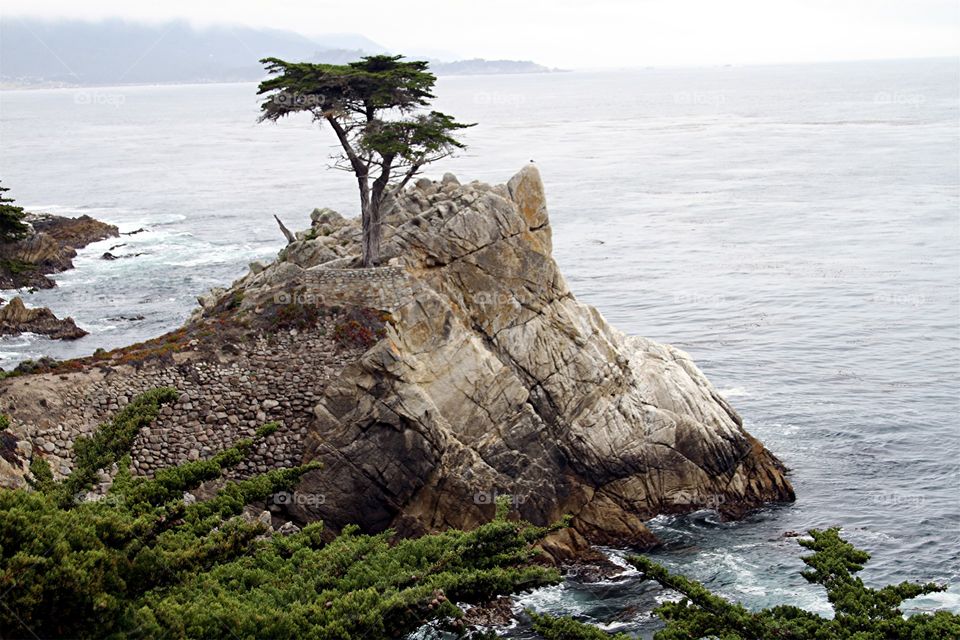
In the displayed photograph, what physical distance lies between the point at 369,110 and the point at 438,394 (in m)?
10.3

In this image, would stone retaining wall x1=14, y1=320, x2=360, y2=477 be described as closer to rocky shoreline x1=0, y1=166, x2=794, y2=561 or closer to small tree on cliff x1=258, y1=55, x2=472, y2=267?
rocky shoreline x1=0, y1=166, x2=794, y2=561

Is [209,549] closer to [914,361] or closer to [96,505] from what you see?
[96,505]

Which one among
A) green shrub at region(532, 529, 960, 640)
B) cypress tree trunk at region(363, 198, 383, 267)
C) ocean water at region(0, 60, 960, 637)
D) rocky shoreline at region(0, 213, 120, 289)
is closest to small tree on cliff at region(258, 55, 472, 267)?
cypress tree trunk at region(363, 198, 383, 267)

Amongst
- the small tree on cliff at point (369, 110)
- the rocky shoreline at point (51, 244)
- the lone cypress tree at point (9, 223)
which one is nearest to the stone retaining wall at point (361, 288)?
the small tree on cliff at point (369, 110)

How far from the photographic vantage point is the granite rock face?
27.9m

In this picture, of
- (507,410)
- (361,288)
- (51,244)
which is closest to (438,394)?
(507,410)

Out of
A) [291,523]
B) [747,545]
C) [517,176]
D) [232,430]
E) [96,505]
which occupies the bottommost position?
[747,545]

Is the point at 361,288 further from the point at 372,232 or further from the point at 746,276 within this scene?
the point at 746,276

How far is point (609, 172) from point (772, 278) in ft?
153

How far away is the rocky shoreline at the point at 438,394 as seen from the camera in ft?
90.5

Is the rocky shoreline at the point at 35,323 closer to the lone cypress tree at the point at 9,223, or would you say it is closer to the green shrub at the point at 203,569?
the lone cypress tree at the point at 9,223

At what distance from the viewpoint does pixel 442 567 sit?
18297mm

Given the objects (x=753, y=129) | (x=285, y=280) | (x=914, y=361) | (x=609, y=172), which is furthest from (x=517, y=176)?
(x=753, y=129)

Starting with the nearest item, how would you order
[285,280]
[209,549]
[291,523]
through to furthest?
[209,549], [291,523], [285,280]
